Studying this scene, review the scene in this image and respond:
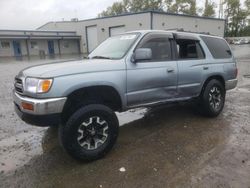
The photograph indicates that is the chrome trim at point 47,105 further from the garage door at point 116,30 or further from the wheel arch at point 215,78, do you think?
the garage door at point 116,30

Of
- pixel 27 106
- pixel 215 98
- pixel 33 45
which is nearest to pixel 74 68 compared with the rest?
pixel 27 106

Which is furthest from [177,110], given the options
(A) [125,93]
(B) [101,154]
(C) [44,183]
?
(C) [44,183]

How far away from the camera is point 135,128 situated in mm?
4836

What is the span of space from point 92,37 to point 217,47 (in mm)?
33110

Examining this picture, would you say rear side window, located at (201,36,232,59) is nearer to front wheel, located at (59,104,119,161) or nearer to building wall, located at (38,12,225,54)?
front wheel, located at (59,104,119,161)

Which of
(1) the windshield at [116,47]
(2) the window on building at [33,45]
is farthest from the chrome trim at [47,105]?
(2) the window on building at [33,45]

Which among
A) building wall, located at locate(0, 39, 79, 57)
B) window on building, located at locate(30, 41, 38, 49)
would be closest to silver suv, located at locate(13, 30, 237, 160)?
building wall, located at locate(0, 39, 79, 57)

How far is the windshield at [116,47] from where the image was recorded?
404 centimetres

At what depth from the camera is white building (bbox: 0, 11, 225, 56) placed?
28.0m

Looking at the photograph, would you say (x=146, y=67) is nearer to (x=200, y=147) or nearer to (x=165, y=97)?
(x=165, y=97)

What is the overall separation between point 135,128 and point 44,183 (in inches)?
89.7

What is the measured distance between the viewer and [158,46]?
4.38m

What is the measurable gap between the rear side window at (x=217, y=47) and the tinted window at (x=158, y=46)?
1227 mm

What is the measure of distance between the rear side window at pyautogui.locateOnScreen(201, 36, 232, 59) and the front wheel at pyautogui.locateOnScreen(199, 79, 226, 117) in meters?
0.64
